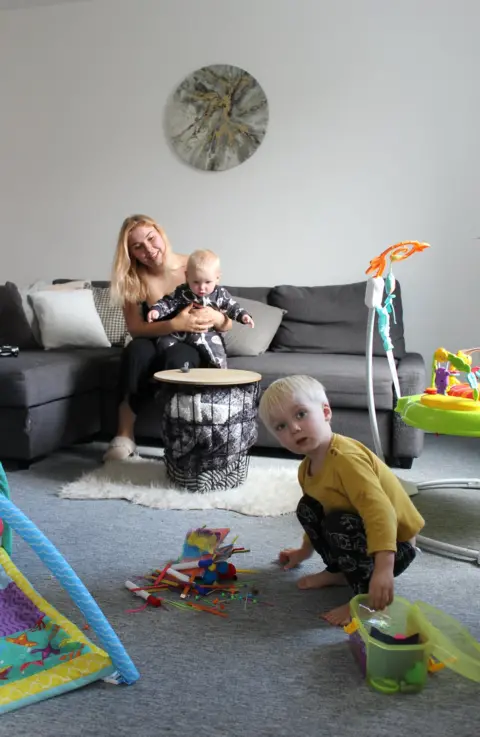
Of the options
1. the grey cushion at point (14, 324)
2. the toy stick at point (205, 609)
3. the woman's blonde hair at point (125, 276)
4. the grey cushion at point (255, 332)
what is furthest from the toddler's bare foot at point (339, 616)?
the grey cushion at point (14, 324)

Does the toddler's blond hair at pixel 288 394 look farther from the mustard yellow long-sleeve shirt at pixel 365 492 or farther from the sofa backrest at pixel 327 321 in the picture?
the sofa backrest at pixel 327 321

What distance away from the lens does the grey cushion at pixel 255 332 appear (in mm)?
3480

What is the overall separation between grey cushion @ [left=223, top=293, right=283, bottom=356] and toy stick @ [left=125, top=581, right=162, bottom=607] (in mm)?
1838

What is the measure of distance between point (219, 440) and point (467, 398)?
0.93 metres

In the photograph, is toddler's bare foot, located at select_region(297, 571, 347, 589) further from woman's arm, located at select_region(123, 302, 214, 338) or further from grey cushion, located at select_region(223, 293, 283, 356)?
grey cushion, located at select_region(223, 293, 283, 356)

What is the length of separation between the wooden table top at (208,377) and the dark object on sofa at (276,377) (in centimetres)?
45

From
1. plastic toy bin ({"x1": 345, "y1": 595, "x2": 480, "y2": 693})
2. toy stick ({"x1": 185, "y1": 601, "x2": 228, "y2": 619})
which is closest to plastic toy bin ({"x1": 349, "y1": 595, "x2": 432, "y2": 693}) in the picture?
plastic toy bin ({"x1": 345, "y1": 595, "x2": 480, "y2": 693})

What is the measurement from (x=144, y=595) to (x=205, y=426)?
94cm

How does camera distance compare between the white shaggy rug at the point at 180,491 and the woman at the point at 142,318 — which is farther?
the woman at the point at 142,318

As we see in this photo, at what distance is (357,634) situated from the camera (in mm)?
1426

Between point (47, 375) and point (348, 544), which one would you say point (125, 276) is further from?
point (348, 544)

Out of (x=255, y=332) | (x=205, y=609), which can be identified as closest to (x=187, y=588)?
(x=205, y=609)

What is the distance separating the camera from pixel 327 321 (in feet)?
12.0

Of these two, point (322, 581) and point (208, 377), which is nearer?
point (322, 581)
